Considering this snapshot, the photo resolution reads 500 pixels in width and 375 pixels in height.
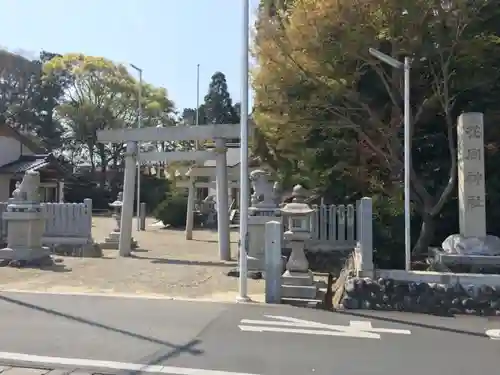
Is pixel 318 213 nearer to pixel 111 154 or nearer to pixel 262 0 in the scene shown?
pixel 262 0

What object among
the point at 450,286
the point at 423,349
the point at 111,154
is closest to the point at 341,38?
the point at 450,286

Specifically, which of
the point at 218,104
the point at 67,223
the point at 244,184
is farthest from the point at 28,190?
the point at 218,104

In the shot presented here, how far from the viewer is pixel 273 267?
9086mm

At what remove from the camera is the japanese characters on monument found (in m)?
10.7

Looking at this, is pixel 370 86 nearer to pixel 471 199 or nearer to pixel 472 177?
pixel 472 177

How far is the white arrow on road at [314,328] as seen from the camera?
7136mm

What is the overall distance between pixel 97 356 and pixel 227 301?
3.49 meters

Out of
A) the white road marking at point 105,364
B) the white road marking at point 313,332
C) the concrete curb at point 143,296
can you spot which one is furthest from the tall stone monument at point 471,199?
the white road marking at point 105,364

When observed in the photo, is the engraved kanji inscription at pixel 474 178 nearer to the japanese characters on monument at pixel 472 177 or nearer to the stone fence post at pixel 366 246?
the japanese characters on monument at pixel 472 177

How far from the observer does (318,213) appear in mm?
14578

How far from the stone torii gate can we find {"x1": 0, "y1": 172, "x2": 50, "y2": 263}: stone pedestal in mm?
2771

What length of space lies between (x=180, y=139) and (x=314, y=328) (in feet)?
33.1

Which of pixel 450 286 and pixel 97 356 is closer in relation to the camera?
pixel 97 356

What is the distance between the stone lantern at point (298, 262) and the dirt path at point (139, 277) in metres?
0.63
